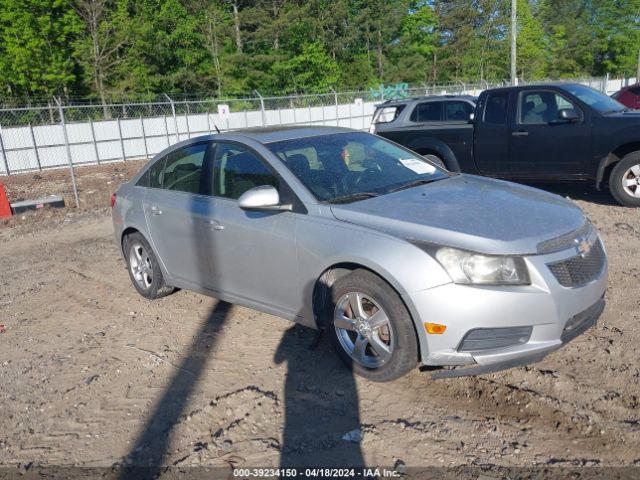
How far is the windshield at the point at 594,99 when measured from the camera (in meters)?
8.15

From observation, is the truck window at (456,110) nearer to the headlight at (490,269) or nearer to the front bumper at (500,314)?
the front bumper at (500,314)

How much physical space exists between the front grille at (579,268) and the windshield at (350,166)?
1.33 meters

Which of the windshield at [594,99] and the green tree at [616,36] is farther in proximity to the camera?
the green tree at [616,36]

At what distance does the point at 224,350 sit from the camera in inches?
178

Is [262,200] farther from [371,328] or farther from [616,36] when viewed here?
[616,36]

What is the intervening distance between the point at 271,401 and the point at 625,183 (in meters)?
6.38

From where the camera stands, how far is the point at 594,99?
8.34 metres

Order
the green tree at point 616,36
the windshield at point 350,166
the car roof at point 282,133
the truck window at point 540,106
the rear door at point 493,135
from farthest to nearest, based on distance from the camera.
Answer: the green tree at point 616,36, the rear door at point 493,135, the truck window at point 540,106, the car roof at point 282,133, the windshield at point 350,166

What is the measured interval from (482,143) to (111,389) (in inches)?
268

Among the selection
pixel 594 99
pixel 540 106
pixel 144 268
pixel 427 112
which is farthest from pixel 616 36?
pixel 144 268

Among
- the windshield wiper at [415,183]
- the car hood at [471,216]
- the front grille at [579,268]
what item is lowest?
the front grille at [579,268]

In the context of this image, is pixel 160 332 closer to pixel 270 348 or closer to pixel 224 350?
pixel 224 350

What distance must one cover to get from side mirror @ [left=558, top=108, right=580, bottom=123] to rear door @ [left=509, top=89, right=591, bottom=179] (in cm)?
4

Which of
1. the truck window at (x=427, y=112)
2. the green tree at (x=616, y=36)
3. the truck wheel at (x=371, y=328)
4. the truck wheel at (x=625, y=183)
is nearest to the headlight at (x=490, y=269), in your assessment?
the truck wheel at (x=371, y=328)
